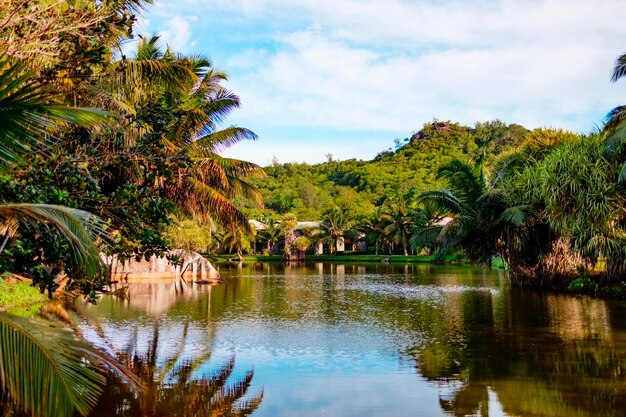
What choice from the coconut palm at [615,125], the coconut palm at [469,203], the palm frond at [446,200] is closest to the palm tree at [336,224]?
the coconut palm at [469,203]

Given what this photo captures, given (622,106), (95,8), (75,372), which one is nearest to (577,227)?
(622,106)

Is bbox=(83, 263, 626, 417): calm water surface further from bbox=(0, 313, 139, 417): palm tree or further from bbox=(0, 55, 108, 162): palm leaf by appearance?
bbox=(0, 55, 108, 162): palm leaf

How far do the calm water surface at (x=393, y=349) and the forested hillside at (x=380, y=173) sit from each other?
195 feet

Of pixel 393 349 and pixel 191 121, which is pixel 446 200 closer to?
pixel 191 121

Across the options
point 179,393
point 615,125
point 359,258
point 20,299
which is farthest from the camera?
point 359,258

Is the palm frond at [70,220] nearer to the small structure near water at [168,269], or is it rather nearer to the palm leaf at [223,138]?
the palm leaf at [223,138]

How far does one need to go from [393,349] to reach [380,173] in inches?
3274

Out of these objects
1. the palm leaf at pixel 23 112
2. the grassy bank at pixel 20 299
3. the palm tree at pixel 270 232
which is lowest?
the grassy bank at pixel 20 299

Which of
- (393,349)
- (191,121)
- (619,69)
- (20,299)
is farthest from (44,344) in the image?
(619,69)

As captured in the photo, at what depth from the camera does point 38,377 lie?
Result: 3980mm

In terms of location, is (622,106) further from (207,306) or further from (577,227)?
(207,306)

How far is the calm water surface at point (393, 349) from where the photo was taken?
7625mm

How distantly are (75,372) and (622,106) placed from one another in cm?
2032

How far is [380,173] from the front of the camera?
93312 millimetres
